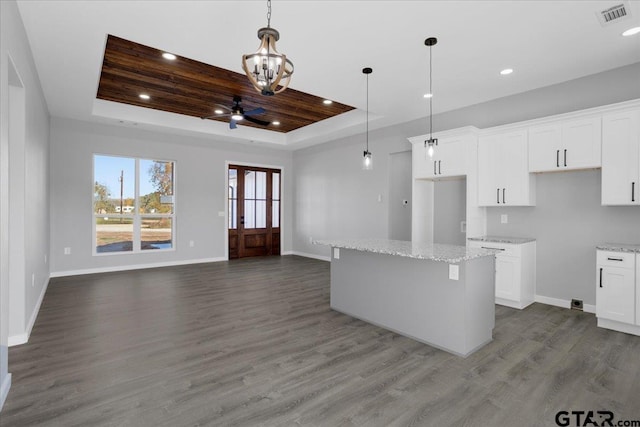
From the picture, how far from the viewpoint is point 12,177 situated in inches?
117

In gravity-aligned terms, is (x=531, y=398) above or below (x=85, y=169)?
below

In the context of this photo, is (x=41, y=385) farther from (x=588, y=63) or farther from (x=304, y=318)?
(x=588, y=63)

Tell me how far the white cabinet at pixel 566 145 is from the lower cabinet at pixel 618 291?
41.2 inches

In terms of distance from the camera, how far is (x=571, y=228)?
413cm

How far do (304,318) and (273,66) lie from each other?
8.81ft

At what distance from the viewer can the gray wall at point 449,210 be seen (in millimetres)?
5320

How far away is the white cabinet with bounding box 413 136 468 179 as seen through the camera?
4.76m

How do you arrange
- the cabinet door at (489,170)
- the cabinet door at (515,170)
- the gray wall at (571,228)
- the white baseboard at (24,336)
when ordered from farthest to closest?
the cabinet door at (489,170), the cabinet door at (515,170), the gray wall at (571,228), the white baseboard at (24,336)

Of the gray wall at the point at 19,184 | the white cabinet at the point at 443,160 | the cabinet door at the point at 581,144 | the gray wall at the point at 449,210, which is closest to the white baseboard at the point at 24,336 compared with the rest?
the gray wall at the point at 19,184

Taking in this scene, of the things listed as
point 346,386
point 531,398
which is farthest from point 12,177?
point 531,398

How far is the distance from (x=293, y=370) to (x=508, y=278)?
120 inches

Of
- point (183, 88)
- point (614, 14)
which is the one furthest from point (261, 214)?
point (614, 14)

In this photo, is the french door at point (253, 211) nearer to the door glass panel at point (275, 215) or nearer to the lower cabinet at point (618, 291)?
the door glass panel at point (275, 215)

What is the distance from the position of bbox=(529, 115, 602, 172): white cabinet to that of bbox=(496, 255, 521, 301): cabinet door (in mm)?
1186
